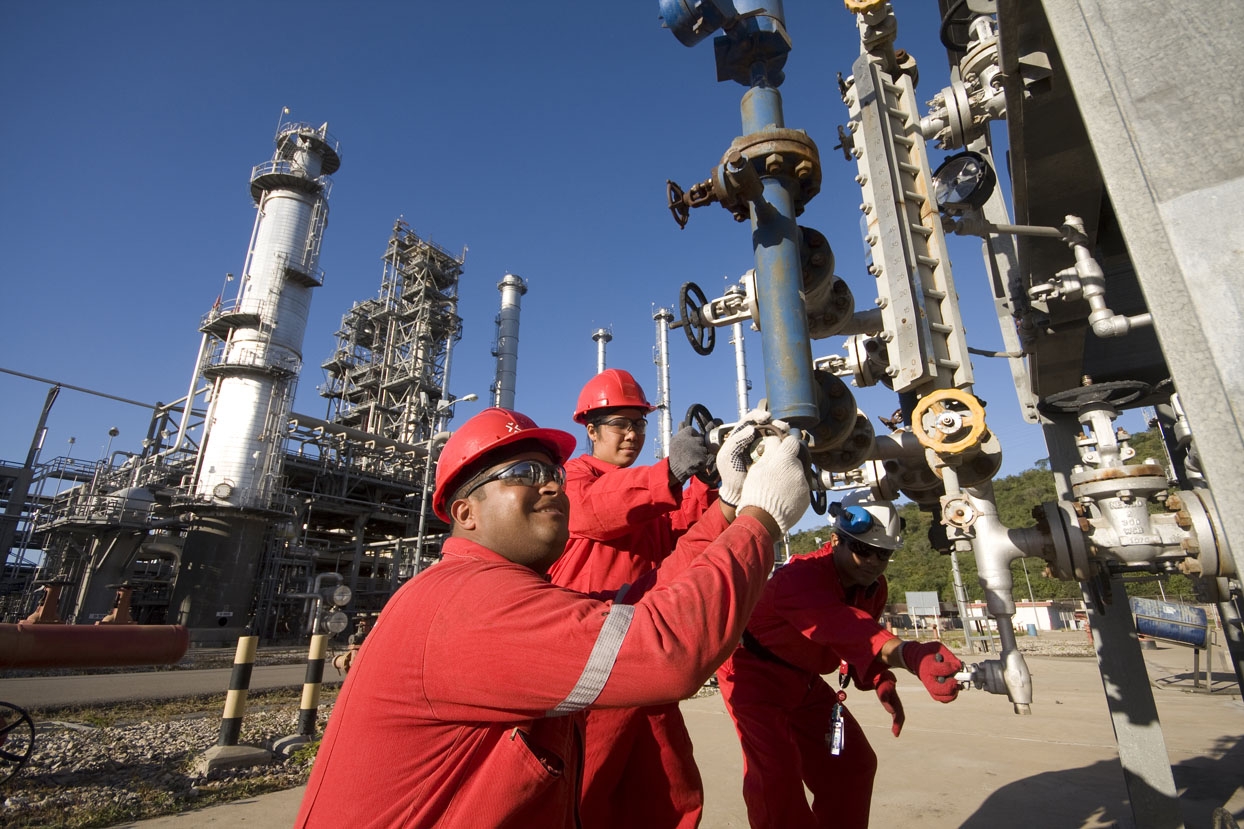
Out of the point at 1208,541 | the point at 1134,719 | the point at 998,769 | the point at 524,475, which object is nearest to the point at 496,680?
the point at 524,475

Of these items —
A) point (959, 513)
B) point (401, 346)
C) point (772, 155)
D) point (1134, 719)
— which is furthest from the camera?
point (401, 346)

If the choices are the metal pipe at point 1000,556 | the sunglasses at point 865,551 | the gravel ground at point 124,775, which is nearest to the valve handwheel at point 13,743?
the gravel ground at point 124,775

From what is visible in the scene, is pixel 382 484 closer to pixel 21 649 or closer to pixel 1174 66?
pixel 21 649

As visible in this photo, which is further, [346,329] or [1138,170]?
[346,329]

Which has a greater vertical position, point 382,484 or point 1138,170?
point 382,484

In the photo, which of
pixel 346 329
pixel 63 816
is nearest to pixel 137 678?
pixel 63 816

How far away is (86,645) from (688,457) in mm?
4446

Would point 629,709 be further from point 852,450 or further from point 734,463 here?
point 852,450

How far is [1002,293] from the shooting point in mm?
3957

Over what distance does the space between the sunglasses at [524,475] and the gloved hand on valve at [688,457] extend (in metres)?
0.71

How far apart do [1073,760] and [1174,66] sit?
18.5ft

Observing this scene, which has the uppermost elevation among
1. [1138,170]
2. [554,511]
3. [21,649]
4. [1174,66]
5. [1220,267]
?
[1174,66]

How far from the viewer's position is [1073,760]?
491 centimetres

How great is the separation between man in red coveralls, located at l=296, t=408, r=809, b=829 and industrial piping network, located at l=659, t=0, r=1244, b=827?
112 centimetres
